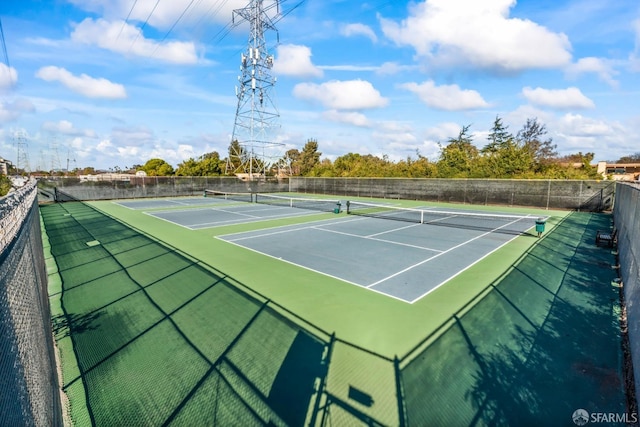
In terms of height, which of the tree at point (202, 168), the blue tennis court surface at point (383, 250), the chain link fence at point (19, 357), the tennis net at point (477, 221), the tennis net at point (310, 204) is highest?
the tree at point (202, 168)

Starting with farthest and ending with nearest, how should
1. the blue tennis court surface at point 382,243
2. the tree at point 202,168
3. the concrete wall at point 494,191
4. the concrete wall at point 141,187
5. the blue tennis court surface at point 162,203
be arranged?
the tree at point 202,168, the concrete wall at point 141,187, the blue tennis court surface at point 162,203, the concrete wall at point 494,191, the blue tennis court surface at point 382,243

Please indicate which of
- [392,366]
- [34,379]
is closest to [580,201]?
[392,366]

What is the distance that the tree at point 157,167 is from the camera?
59872 millimetres

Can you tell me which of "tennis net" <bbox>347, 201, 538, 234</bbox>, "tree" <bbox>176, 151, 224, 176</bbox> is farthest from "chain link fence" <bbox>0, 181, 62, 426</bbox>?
"tree" <bbox>176, 151, 224, 176</bbox>

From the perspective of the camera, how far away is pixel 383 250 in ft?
38.4

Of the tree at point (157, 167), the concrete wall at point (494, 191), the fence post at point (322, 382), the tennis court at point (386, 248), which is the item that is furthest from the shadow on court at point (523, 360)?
the tree at point (157, 167)

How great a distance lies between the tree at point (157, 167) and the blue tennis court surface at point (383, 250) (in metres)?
51.5

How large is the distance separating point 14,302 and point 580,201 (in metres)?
30.9

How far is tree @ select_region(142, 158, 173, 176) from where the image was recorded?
196ft

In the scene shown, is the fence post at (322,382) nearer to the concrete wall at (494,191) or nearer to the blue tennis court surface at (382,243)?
the blue tennis court surface at (382,243)

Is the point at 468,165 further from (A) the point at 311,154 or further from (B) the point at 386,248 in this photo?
(A) the point at 311,154

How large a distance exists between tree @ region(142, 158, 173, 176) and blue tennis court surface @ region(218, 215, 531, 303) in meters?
51.5

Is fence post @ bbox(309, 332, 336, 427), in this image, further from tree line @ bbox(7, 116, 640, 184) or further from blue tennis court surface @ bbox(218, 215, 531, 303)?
tree line @ bbox(7, 116, 640, 184)

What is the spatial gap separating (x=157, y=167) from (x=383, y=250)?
211 ft
